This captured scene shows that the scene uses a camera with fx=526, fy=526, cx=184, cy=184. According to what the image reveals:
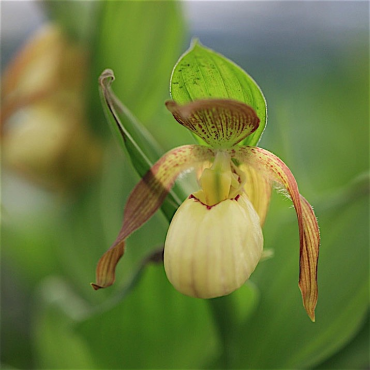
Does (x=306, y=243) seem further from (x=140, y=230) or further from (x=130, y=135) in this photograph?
(x=140, y=230)

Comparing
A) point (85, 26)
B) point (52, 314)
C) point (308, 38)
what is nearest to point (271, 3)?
point (308, 38)

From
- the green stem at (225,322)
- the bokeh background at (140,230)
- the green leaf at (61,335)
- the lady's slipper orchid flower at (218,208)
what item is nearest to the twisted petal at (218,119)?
the lady's slipper orchid flower at (218,208)

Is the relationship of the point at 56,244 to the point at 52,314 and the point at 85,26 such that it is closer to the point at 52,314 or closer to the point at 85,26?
the point at 52,314

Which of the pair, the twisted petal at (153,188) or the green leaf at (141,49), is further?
the green leaf at (141,49)

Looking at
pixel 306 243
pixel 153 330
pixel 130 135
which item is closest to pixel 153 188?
pixel 130 135

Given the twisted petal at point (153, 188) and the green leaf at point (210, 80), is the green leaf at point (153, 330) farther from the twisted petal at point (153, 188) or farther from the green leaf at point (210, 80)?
the green leaf at point (210, 80)

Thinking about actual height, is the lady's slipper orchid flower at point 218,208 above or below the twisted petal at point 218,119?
below
